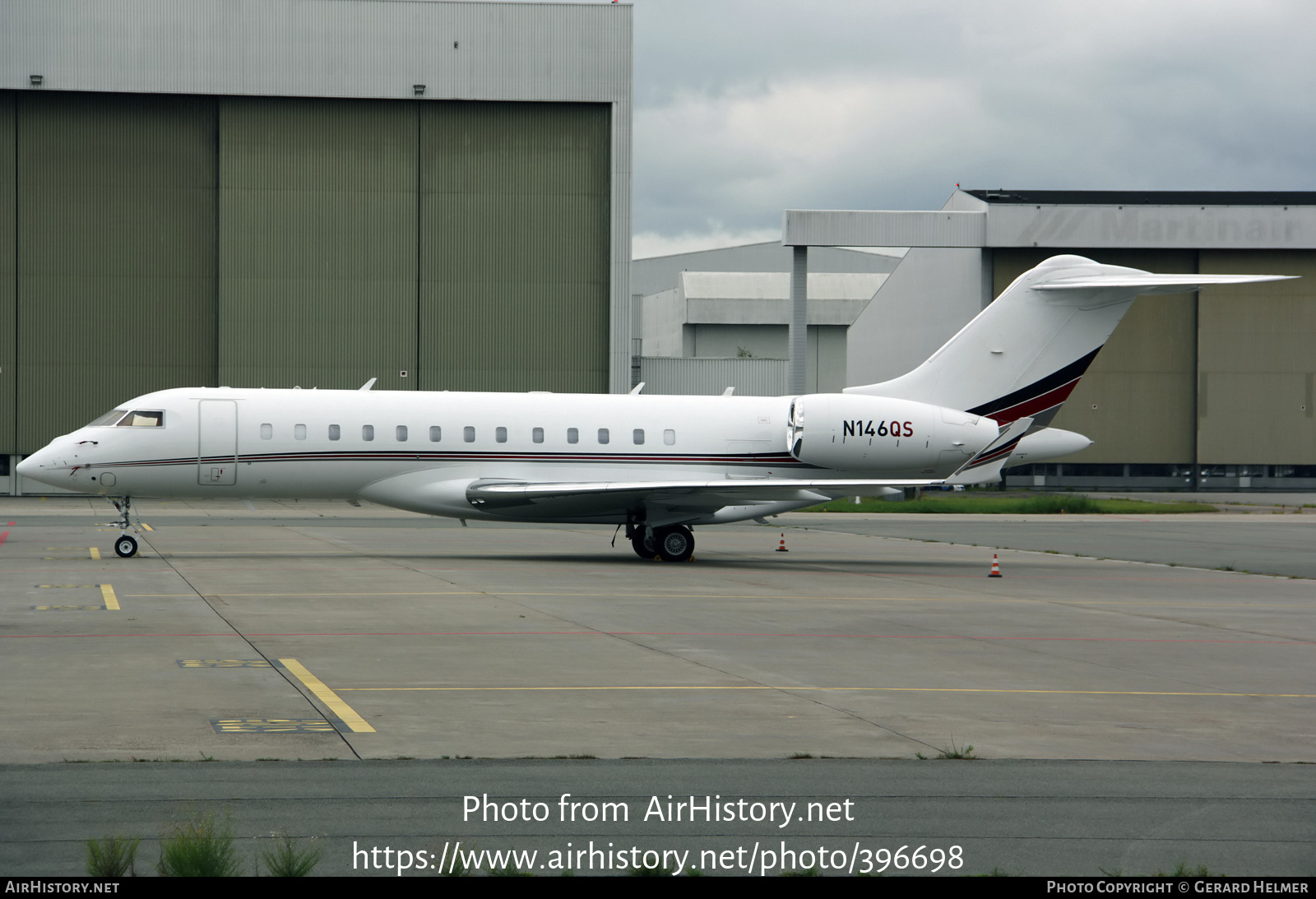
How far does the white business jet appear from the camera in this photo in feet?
81.0

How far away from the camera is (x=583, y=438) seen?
2628cm

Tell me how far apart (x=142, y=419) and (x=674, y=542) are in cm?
1022

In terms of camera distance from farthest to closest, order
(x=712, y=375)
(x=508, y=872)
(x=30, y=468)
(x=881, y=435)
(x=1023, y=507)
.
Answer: (x=712, y=375)
(x=1023, y=507)
(x=881, y=435)
(x=30, y=468)
(x=508, y=872)

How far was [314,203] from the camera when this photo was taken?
2035 inches

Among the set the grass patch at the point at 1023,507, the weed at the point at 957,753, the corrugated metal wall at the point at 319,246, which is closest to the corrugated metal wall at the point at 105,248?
the corrugated metal wall at the point at 319,246

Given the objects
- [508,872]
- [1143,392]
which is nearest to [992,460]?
[508,872]

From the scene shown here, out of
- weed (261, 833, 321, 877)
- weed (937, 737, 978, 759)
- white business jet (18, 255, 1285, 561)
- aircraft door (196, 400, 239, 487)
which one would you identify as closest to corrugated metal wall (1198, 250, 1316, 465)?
white business jet (18, 255, 1285, 561)

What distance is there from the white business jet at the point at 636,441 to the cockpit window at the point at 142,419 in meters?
0.03

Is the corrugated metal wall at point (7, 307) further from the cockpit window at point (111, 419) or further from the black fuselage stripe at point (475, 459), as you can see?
the black fuselage stripe at point (475, 459)

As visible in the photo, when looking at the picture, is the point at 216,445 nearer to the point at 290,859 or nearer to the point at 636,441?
the point at 636,441

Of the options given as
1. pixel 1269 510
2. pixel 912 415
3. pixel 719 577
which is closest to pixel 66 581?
pixel 719 577

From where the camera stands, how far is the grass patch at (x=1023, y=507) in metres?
49.5

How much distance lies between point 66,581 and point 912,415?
15.7 m

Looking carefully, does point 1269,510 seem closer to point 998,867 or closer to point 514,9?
point 514,9
